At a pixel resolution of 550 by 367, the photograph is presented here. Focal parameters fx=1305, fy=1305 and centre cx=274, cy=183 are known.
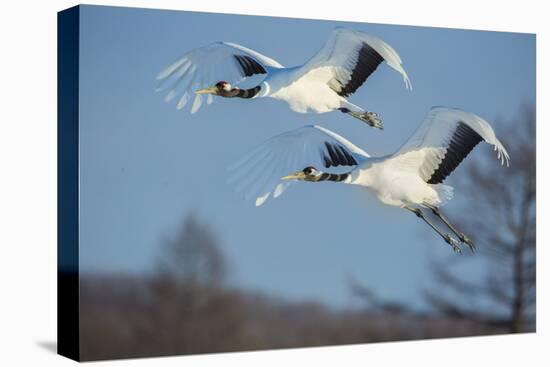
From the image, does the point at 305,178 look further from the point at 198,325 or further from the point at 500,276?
the point at 500,276

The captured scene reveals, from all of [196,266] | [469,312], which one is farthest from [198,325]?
[469,312]

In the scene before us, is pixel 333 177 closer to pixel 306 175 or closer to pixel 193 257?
pixel 306 175

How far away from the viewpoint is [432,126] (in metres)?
9.74

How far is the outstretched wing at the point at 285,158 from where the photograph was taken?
30.1ft

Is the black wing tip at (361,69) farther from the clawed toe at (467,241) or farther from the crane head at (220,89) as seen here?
the clawed toe at (467,241)

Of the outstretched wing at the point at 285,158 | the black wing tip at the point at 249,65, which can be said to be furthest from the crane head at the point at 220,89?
the outstretched wing at the point at 285,158

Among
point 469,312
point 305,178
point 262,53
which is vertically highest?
point 262,53

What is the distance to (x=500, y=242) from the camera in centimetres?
1022

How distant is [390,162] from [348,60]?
2.68 feet

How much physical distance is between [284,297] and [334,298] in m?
0.41

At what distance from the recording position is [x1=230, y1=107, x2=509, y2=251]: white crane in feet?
30.3

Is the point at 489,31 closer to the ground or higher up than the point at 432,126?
higher up

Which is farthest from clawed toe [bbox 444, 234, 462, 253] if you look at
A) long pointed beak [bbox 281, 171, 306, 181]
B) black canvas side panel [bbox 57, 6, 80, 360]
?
black canvas side panel [bbox 57, 6, 80, 360]

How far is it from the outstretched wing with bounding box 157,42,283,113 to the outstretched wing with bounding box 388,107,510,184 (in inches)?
49.1
